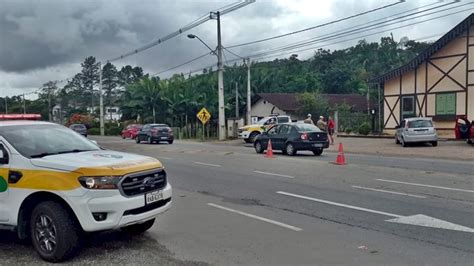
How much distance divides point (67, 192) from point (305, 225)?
3763 millimetres

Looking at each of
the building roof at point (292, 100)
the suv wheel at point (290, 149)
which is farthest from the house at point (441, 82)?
the building roof at point (292, 100)

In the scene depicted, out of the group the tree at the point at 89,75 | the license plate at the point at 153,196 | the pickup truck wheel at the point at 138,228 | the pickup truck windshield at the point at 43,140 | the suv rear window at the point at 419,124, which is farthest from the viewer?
the tree at the point at 89,75

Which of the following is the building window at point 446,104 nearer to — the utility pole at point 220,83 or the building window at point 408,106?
the building window at point 408,106

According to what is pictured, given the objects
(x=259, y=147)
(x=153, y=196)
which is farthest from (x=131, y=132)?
(x=153, y=196)

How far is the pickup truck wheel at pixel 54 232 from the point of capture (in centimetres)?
582

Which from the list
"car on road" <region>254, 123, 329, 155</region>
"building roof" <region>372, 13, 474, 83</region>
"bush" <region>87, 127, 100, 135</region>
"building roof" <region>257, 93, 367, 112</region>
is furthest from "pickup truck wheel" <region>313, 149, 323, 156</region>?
"bush" <region>87, 127, 100, 135</region>

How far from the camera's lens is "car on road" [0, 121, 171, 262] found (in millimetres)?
5812

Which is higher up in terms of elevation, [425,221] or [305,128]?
Answer: [305,128]

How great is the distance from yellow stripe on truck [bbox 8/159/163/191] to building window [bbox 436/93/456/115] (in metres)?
29.8

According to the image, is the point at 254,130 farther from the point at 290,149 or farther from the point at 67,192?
the point at 67,192

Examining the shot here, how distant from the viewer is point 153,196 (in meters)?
6.43

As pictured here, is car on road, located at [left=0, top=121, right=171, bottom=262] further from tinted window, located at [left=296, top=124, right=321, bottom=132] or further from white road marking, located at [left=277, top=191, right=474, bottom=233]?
tinted window, located at [left=296, top=124, right=321, bottom=132]

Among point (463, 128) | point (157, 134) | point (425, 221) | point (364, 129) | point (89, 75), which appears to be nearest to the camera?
point (425, 221)

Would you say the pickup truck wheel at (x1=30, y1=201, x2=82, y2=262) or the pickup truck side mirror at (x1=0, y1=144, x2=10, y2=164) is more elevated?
the pickup truck side mirror at (x1=0, y1=144, x2=10, y2=164)
